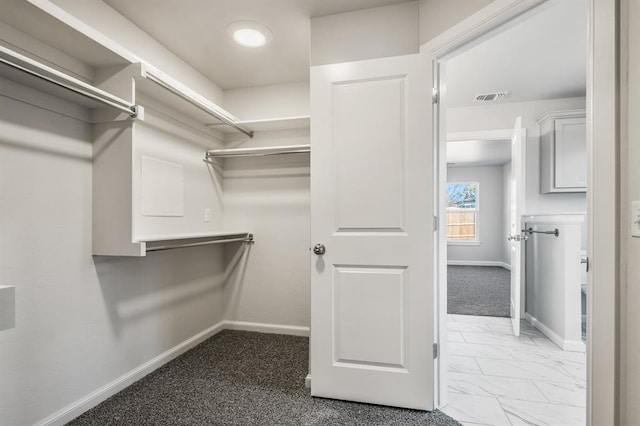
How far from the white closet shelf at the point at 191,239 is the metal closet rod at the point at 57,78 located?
2.51 feet

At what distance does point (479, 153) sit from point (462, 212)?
88.9 inches

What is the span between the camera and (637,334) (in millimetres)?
995

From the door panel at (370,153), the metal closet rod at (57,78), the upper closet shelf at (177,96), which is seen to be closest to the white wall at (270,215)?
the upper closet shelf at (177,96)

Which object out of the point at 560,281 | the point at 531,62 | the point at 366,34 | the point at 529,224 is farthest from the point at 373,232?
the point at 529,224

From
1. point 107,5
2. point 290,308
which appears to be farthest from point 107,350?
point 107,5

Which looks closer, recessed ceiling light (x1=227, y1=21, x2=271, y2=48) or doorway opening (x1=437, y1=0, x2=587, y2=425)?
doorway opening (x1=437, y1=0, x2=587, y2=425)

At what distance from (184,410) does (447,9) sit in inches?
109

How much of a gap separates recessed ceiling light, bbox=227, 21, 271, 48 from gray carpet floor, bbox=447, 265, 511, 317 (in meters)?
3.63

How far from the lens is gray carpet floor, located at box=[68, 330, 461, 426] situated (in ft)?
5.83

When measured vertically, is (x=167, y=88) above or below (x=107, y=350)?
above

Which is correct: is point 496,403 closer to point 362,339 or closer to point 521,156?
point 362,339

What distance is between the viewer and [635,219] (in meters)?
0.99

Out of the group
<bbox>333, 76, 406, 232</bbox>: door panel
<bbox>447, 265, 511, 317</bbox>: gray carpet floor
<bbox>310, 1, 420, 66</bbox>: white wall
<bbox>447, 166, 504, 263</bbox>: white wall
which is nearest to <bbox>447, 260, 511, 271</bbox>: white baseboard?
<bbox>447, 166, 504, 263</bbox>: white wall

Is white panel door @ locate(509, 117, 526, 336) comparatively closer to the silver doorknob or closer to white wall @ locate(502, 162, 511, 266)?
the silver doorknob
